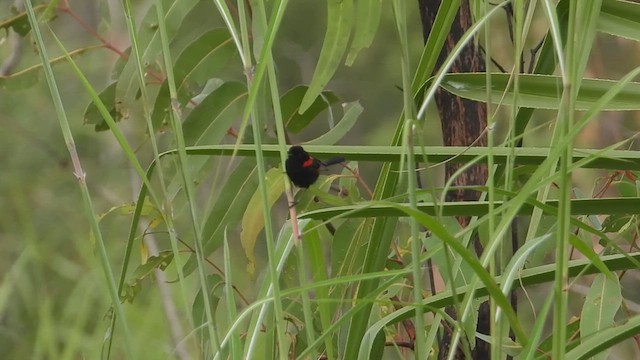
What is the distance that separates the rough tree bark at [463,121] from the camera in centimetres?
112

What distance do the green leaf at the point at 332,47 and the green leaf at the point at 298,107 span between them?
0.30 m

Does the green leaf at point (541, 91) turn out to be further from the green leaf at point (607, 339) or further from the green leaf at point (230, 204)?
the green leaf at point (230, 204)

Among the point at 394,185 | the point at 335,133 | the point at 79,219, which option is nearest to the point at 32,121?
the point at 79,219

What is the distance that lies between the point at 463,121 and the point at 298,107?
0.84 feet

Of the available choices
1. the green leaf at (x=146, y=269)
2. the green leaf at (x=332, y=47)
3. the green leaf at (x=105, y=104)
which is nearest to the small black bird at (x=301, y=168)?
the green leaf at (x=332, y=47)

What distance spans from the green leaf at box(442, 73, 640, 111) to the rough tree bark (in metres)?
0.40

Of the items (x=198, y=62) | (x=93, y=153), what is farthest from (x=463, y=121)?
(x=93, y=153)

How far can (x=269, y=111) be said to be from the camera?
131 cm

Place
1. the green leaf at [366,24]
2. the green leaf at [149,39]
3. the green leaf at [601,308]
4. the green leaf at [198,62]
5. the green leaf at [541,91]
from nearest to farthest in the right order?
the green leaf at [541,91]
the green leaf at [601,308]
the green leaf at [366,24]
the green leaf at [149,39]
the green leaf at [198,62]

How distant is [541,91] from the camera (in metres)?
0.70

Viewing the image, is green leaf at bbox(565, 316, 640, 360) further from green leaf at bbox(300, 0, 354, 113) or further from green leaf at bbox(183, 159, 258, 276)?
green leaf at bbox(183, 159, 258, 276)

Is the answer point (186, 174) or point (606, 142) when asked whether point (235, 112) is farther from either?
point (606, 142)

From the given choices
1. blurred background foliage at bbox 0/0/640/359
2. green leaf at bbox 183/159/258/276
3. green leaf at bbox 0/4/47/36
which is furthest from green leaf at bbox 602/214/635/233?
blurred background foliage at bbox 0/0/640/359

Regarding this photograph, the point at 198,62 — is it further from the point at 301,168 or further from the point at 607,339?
the point at 607,339
